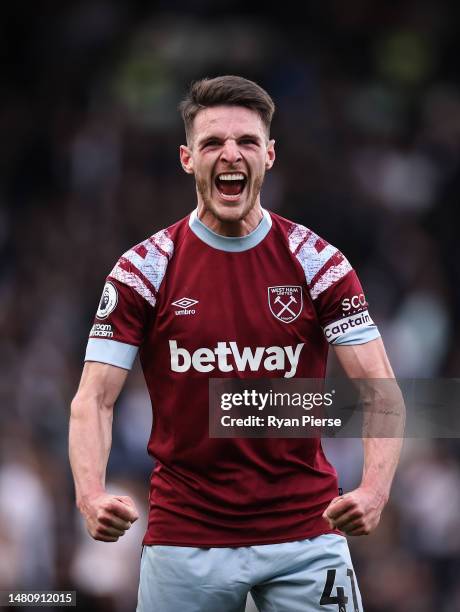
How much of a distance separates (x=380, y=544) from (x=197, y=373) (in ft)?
16.0

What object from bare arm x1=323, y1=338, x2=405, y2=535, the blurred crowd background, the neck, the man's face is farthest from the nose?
the blurred crowd background

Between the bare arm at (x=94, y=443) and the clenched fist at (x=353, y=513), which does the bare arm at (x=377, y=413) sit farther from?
the bare arm at (x=94, y=443)

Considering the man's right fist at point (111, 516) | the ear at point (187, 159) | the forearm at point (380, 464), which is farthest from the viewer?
the ear at point (187, 159)

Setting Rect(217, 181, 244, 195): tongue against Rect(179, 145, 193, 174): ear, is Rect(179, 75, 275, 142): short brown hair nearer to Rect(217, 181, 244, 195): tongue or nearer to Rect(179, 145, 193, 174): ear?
Rect(179, 145, 193, 174): ear

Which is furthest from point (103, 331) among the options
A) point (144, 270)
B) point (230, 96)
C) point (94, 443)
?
point (230, 96)

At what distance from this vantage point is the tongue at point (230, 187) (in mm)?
5145

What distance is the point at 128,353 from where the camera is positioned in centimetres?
507

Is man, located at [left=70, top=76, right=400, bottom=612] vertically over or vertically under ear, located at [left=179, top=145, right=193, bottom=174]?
under

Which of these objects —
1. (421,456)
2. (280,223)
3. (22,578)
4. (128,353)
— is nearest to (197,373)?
(128,353)

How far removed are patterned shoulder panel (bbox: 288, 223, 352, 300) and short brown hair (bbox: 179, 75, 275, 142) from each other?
49 centimetres

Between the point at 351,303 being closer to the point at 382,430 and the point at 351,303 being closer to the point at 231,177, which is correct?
the point at 382,430

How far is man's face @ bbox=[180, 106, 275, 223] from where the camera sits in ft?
16.7

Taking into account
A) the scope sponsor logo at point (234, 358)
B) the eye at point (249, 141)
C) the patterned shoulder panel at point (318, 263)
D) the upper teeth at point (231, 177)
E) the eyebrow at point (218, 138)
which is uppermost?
the eyebrow at point (218, 138)

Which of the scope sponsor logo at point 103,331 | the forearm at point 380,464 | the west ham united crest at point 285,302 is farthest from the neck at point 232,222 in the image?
the forearm at point 380,464
